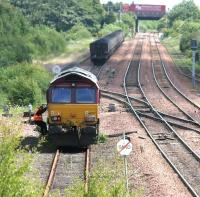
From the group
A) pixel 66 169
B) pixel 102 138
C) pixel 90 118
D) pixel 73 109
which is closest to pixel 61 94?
pixel 73 109

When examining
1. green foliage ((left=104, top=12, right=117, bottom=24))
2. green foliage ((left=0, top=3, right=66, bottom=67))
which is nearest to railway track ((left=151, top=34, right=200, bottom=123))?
green foliage ((left=0, top=3, right=66, bottom=67))

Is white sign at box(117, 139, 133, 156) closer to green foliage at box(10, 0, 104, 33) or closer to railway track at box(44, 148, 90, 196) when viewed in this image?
railway track at box(44, 148, 90, 196)

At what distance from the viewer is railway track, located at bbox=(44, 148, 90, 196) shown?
48.6 ft

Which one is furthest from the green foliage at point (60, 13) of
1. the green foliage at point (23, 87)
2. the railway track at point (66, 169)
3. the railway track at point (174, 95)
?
the railway track at point (66, 169)

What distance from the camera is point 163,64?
51.6 metres

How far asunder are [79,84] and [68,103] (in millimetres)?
740

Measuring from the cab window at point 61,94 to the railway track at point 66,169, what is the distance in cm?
170

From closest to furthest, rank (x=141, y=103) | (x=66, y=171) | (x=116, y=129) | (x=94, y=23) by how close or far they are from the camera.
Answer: (x=66, y=171) → (x=116, y=129) → (x=141, y=103) → (x=94, y=23)

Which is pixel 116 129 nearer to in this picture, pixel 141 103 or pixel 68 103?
pixel 68 103

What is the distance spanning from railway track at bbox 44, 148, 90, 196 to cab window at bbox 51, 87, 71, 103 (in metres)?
1.70

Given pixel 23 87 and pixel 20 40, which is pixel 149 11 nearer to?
pixel 20 40

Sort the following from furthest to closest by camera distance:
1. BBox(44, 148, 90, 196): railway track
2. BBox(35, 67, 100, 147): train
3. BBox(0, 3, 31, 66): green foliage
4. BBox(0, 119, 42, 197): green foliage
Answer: BBox(0, 3, 31, 66): green foliage
BBox(35, 67, 100, 147): train
BBox(44, 148, 90, 196): railway track
BBox(0, 119, 42, 197): green foliage

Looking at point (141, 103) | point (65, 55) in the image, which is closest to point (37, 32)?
point (65, 55)

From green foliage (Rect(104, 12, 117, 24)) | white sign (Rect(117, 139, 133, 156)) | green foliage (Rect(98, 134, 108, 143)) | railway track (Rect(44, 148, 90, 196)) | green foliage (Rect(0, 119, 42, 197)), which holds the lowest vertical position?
green foliage (Rect(104, 12, 117, 24))
